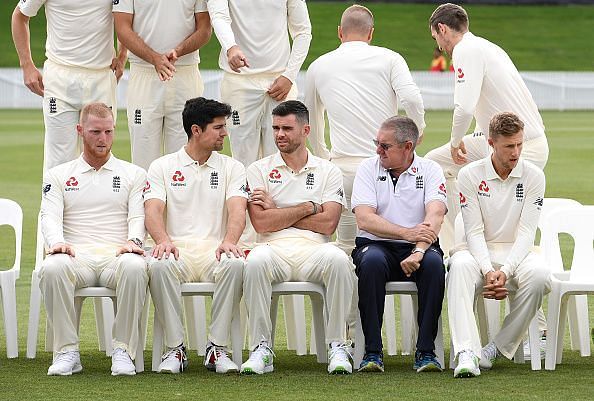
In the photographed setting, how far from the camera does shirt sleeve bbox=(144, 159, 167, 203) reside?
287 inches

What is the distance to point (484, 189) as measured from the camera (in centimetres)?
729

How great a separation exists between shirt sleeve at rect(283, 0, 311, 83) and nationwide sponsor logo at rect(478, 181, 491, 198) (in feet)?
4.84

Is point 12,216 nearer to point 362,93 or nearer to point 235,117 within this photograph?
point 235,117

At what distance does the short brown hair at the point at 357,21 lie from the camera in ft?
26.4

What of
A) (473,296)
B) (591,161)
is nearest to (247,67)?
(473,296)

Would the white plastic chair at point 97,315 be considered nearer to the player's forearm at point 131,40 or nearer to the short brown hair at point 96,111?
the short brown hair at point 96,111

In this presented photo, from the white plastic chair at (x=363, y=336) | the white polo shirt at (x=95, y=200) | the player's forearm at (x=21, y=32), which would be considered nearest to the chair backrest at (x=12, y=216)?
the white polo shirt at (x=95, y=200)

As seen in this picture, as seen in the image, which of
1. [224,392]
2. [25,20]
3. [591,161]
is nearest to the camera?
[224,392]

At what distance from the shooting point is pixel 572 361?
7.35 meters

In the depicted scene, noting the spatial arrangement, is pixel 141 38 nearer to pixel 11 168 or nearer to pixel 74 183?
pixel 74 183

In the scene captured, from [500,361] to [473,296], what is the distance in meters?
0.54

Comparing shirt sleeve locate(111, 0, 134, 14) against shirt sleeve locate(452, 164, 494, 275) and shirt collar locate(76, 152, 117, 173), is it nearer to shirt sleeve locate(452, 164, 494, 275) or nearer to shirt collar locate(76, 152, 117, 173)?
shirt collar locate(76, 152, 117, 173)

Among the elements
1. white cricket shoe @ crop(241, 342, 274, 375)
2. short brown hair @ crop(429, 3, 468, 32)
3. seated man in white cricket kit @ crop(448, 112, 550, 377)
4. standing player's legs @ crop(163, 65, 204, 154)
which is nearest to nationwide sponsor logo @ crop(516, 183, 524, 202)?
seated man in white cricket kit @ crop(448, 112, 550, 377)

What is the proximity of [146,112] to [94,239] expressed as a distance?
1.18 m
